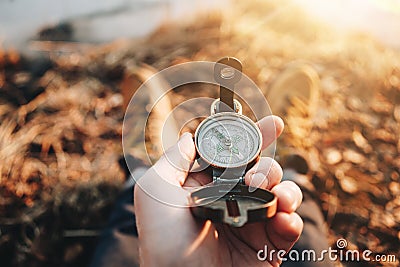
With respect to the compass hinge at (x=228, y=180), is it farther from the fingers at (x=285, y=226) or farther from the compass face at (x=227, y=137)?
the fingers at (x=285, y=226)

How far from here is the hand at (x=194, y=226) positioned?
1678mm

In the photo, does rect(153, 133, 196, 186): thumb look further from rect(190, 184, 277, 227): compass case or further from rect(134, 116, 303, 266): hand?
rect(190, 184, 277, 227): compass case

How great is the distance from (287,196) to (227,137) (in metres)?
0.38

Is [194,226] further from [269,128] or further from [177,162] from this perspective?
[269,128]

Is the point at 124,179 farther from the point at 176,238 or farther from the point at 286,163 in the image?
the point at 176,238

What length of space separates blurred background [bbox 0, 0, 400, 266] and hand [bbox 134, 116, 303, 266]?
1106mm

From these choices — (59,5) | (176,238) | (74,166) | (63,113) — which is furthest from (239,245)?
(59,5)

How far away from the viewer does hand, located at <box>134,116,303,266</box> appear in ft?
5.50

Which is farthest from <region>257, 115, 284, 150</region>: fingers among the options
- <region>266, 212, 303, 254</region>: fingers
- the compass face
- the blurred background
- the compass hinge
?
the blurred background

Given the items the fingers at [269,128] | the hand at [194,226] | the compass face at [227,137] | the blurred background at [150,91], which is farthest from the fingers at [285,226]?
the blurred background at [150,91]

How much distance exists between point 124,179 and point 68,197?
356 millimetres

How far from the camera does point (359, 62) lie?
3896mm

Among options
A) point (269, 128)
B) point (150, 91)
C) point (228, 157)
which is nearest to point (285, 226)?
point (228, 157)

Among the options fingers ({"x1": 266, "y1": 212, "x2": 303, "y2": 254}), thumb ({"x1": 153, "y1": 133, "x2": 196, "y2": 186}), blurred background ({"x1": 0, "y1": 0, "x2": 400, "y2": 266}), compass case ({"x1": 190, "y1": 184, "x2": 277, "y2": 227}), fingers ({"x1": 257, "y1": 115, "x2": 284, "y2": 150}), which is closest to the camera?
compass case ({"x1": 190, "y1": 184, "x2": 277, "y2": 227})
